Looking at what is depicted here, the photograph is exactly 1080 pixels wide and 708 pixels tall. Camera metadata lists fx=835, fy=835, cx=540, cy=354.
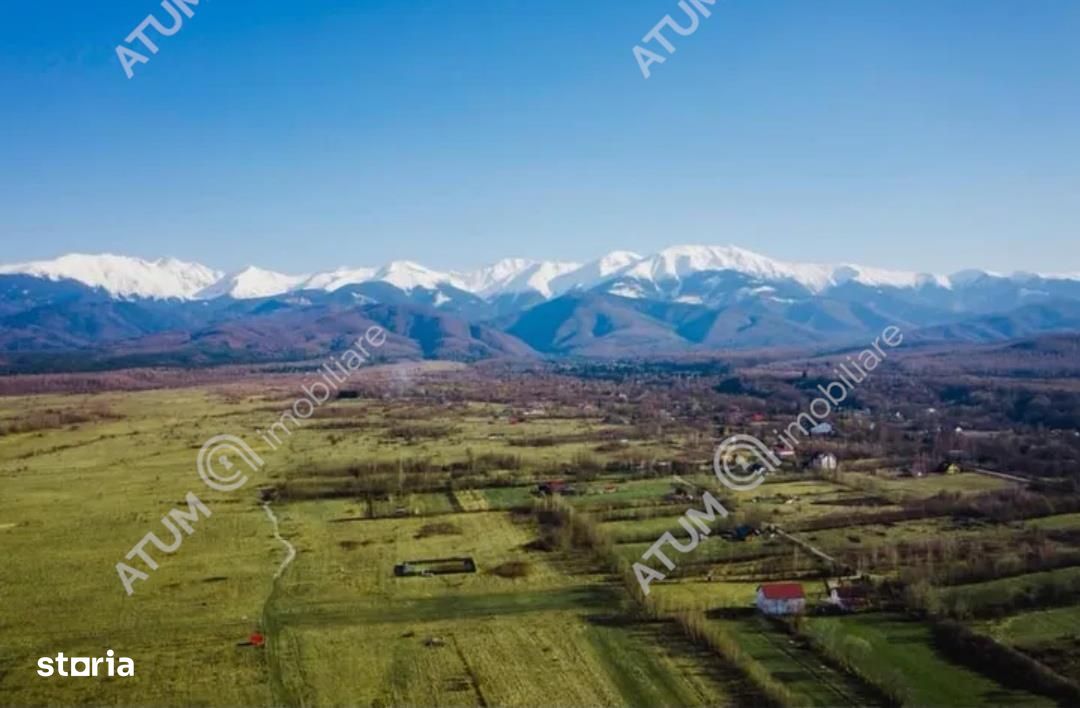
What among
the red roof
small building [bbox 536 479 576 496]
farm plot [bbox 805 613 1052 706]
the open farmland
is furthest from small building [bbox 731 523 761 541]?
small building [bbox 536 479 576 496]

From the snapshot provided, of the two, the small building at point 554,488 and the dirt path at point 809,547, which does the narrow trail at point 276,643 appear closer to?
the small building at point 554,488

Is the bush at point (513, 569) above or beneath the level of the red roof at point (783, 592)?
above

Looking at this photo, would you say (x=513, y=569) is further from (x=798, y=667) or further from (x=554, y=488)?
(x=554, y=488)

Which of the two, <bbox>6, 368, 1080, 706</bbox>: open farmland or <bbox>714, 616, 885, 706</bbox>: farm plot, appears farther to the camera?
<bbox>6, 368, 1080, 706</bbox>: open farmland

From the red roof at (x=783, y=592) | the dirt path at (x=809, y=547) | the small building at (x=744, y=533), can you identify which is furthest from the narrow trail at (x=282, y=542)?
the dirt path at (x=809, y=547)

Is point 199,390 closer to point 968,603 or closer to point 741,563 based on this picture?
point 741,563

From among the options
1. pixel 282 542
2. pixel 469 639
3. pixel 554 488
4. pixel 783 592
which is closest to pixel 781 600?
pixel 783 592

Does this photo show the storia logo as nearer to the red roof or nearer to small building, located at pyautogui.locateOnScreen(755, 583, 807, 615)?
small building, located at pyautogui.locateOnScreen(755, 583, 807, 615)
